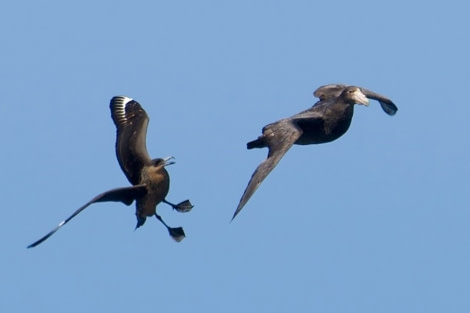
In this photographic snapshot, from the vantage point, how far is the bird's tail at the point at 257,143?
2548 cm

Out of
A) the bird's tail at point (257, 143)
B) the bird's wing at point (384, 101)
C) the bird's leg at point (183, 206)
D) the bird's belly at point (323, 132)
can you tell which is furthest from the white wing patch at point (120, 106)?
the bird's wing at point (384, 101)

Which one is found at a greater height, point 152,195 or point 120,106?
point 120,106

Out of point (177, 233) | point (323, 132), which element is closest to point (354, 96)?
point (323, 132)

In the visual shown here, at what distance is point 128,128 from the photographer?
83.3 ft

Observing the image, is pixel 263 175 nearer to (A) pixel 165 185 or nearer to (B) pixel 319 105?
(A) pixel 165 185

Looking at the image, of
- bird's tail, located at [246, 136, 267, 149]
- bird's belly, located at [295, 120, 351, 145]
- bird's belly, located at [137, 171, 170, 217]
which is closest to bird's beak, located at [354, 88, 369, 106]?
bird's belly, located at [295, 120, 351, 145]

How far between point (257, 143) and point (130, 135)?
2182 mm

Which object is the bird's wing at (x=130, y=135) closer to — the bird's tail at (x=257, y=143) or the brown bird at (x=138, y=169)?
the brown bird at (x=138, y=169)

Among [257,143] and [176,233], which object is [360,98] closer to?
[257,143]

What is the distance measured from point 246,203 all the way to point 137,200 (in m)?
2.06

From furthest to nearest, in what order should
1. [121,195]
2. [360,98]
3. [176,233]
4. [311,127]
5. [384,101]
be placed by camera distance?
1. [384,101]
2. [360,98]
3. [311,127]
4. [176,233]
5. [121,195]

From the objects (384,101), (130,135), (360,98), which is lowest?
(130,135)

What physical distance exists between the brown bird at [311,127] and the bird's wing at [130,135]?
6.31 ft

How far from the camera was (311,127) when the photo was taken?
25.9m
